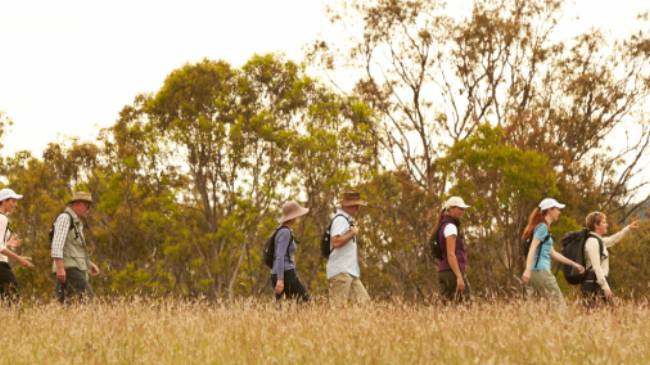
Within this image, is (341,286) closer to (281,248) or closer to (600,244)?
(281,248)

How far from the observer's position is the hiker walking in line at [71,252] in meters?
10.9

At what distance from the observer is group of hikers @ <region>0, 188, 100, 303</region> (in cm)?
1091

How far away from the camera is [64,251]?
443 inches

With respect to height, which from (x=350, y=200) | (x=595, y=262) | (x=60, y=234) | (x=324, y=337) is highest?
(x=350, y=200)

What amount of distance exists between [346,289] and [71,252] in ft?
10.3

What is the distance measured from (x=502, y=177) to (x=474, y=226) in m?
2.05

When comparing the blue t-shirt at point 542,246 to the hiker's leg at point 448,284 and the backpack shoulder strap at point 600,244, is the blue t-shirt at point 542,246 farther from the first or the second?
the hiker's leg at point 448,284

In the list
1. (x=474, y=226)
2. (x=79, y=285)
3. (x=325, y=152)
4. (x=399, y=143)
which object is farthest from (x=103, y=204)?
(x=79, y=285)

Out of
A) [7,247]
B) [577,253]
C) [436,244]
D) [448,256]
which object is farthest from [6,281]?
[577,253]

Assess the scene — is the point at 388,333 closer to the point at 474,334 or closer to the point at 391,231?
the point at 474,334

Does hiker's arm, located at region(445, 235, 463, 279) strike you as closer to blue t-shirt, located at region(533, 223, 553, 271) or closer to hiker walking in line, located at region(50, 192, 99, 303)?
blue t-shirt, located at region(533, 223, 553, 271)

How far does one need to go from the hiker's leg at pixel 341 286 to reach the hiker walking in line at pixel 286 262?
0.35m

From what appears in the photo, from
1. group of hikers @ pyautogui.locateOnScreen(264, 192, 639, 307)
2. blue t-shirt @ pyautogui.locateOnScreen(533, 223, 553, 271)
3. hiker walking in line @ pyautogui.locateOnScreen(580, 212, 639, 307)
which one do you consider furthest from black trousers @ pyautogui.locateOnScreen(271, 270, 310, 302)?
hiker walking in line @ pyautogui.locateOnScreen(580, 212, 639, 307)

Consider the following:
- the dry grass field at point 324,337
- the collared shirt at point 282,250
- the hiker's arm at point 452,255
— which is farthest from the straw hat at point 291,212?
the dry grass field at point 324,337
